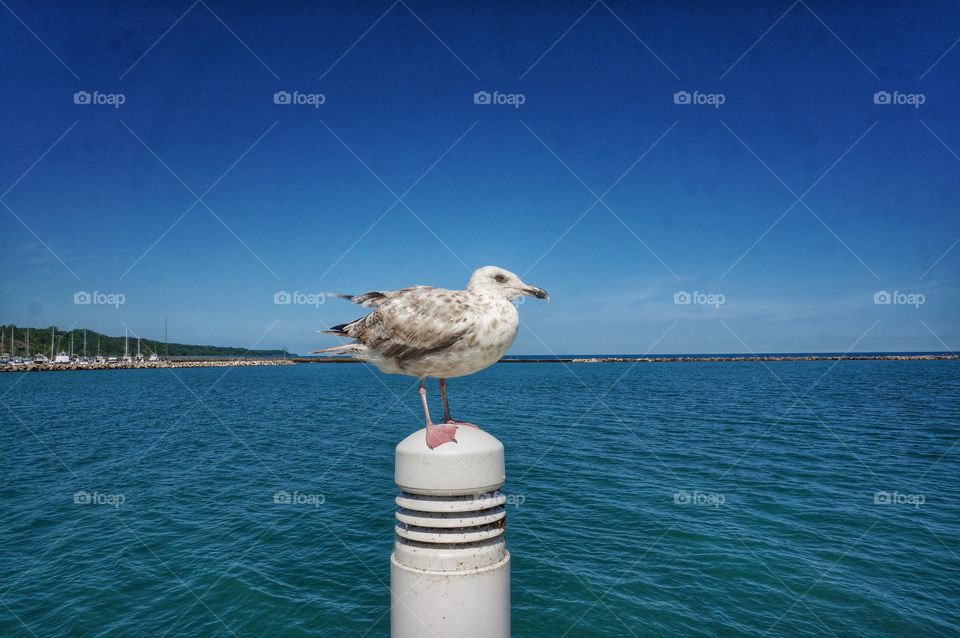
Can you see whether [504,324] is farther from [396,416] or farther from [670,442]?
[396,416]

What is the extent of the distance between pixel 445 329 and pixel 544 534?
14.5m

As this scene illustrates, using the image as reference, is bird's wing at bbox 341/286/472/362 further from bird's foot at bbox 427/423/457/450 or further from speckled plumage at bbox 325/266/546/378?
bird's foot at bbox 427/423/457/450

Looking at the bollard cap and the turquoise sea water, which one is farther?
the turquoise sea water

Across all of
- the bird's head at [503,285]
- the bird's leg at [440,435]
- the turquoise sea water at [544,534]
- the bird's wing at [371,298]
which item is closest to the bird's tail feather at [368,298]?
the bird's wing at [371,298]

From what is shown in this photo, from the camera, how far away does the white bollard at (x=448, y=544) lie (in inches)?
114

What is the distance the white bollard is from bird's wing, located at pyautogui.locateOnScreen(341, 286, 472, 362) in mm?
1175

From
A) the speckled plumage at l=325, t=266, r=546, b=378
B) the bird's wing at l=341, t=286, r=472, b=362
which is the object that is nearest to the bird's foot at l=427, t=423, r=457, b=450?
the speckled plumage at l=325, t=266, r=546, b=378

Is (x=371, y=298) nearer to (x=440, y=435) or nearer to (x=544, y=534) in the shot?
(x=440, y=435)

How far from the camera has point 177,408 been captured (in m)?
57.8

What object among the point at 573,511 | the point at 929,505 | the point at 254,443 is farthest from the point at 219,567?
the point at 929,505

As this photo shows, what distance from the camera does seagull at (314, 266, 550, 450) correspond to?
3.90 metres

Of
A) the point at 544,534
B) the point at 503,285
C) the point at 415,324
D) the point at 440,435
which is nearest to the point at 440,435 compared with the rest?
the point at 440,435

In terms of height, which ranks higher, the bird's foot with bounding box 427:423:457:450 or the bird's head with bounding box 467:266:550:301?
the bird's head with bounding box 467:266:550:301

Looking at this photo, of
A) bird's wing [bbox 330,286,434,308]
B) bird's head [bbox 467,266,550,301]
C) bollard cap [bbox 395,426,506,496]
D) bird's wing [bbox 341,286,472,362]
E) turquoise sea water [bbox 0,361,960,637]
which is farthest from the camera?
turquoise sea water [bbox 0,361,960,637]
